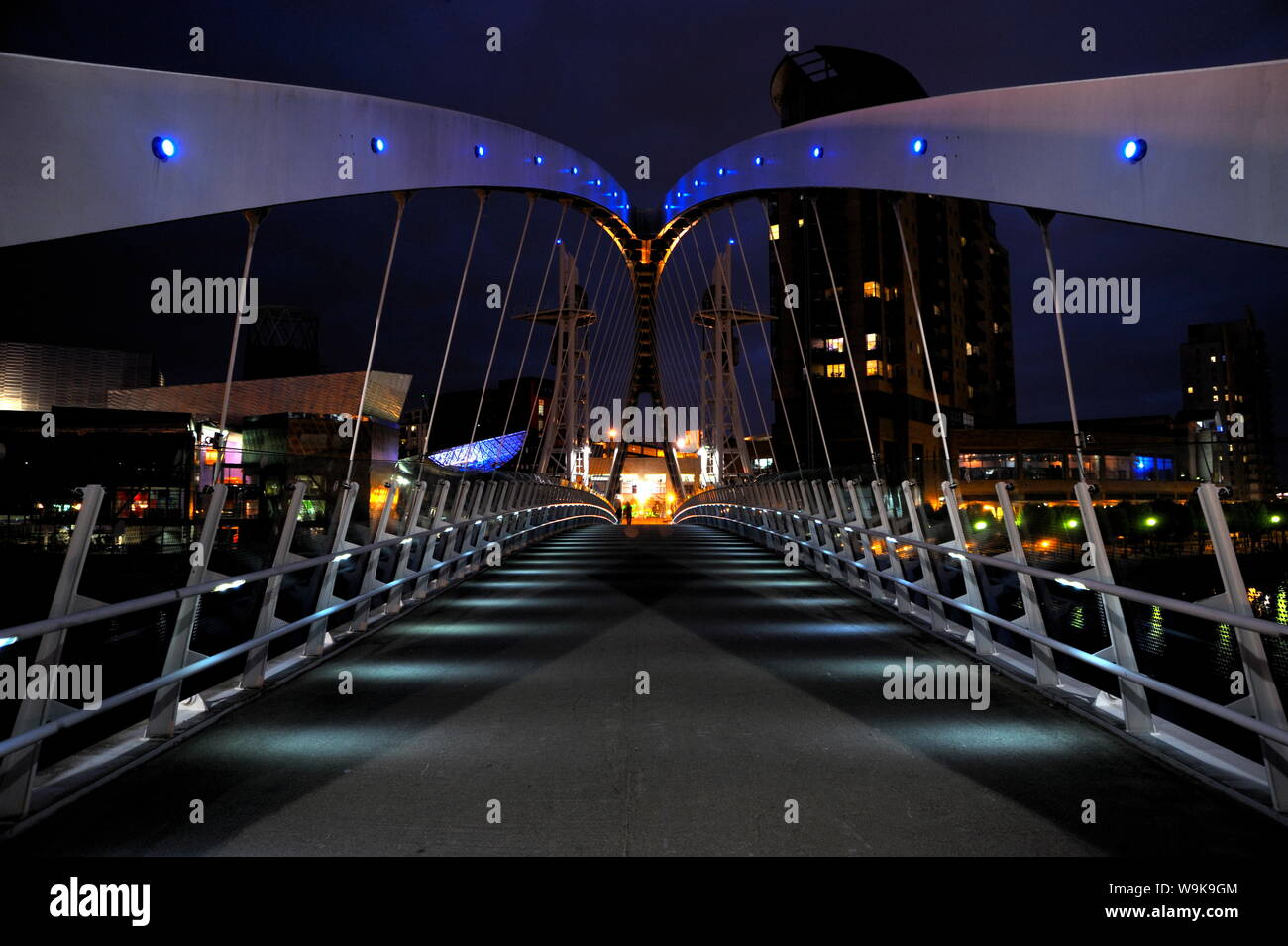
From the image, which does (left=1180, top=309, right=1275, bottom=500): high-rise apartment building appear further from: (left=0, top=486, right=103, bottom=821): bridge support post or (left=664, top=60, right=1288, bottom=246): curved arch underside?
(left=0, top=486, right=103, bottom=821): bridge support post

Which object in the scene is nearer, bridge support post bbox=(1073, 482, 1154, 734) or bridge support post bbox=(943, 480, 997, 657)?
bridge support post bbox=(1073, 482, 1154, 734)

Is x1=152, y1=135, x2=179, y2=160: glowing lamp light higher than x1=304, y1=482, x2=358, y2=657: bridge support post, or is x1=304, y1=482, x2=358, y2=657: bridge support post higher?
x1=152, y1=135, x2=179, y2=160: glowing lamp light

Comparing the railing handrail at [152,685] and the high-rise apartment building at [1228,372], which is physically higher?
the high-rise apartment building at [1228,372]

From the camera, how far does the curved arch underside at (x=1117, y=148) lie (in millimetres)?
6496

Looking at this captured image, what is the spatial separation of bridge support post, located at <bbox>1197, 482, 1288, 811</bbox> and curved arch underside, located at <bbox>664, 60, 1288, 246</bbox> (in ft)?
12.7

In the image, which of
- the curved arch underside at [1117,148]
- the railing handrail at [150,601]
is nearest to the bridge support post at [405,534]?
the railing handrail at [150,601]

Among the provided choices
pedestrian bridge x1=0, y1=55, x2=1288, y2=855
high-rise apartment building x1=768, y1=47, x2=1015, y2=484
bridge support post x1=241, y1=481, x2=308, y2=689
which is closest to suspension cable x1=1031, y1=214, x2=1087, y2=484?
pedestrian bridge x1=0, y1=55, x2=1288, y2=855

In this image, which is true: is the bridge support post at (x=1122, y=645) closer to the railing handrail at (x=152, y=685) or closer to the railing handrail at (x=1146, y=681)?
the railing handrail at (x=1146, y=681)

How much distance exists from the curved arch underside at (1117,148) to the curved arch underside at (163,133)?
277 inches

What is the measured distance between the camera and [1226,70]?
6703mm

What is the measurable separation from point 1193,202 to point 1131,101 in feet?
4.18

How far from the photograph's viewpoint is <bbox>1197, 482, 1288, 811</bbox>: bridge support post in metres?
3.63
